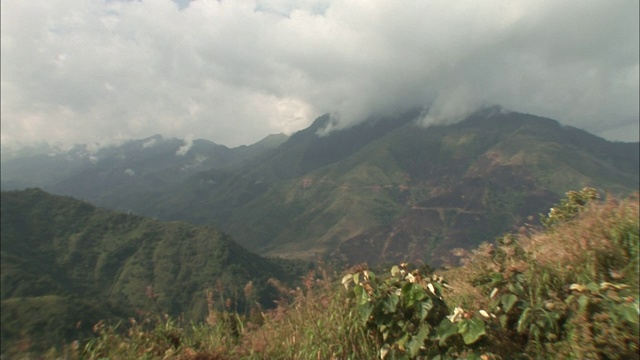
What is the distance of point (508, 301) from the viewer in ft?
12.1

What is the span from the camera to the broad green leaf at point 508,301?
3635 mm

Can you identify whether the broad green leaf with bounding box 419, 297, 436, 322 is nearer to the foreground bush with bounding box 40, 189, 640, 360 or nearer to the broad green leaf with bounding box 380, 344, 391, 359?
the foreground bush with bounding box 40, 189, 640, 360

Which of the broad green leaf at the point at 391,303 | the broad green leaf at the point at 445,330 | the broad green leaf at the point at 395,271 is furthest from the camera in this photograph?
the broad green leaf at the point at 395,271

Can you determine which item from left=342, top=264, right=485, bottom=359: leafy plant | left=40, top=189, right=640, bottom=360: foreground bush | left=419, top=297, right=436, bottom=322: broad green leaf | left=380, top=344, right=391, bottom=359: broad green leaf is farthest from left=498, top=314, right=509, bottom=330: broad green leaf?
left=380, top=344, right=391, bottom=359: broad green leaf

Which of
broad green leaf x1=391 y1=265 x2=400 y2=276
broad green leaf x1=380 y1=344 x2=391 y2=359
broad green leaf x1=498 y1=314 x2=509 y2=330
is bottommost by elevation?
broad green leaf x1=380 y1=344 x2=391 y2=359

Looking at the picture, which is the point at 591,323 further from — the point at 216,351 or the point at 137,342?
the point at 137,342

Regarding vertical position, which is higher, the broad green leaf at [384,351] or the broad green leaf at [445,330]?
the broad green leaf at [445,330]

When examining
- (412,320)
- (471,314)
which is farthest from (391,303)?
(471,314)

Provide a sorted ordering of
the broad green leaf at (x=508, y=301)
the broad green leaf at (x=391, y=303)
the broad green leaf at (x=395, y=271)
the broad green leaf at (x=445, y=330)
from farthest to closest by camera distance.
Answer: the broad green leaf at (x=395, y=271), the broad green leaf at (x=391, y=303), the broad green leaf at (x=508, y=301), the broad green leaf at (x=445, y=330)

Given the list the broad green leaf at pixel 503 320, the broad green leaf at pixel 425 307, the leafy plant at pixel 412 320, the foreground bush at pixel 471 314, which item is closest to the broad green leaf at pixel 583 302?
the foreground bush at pixel 471 314

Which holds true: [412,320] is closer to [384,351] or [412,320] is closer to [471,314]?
[384,351]

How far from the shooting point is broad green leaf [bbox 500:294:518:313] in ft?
11.9

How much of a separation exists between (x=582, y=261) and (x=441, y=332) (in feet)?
8.17

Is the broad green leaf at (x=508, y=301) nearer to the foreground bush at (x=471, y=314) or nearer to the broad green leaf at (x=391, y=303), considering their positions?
the foreground bush at (x=471, y=314)
